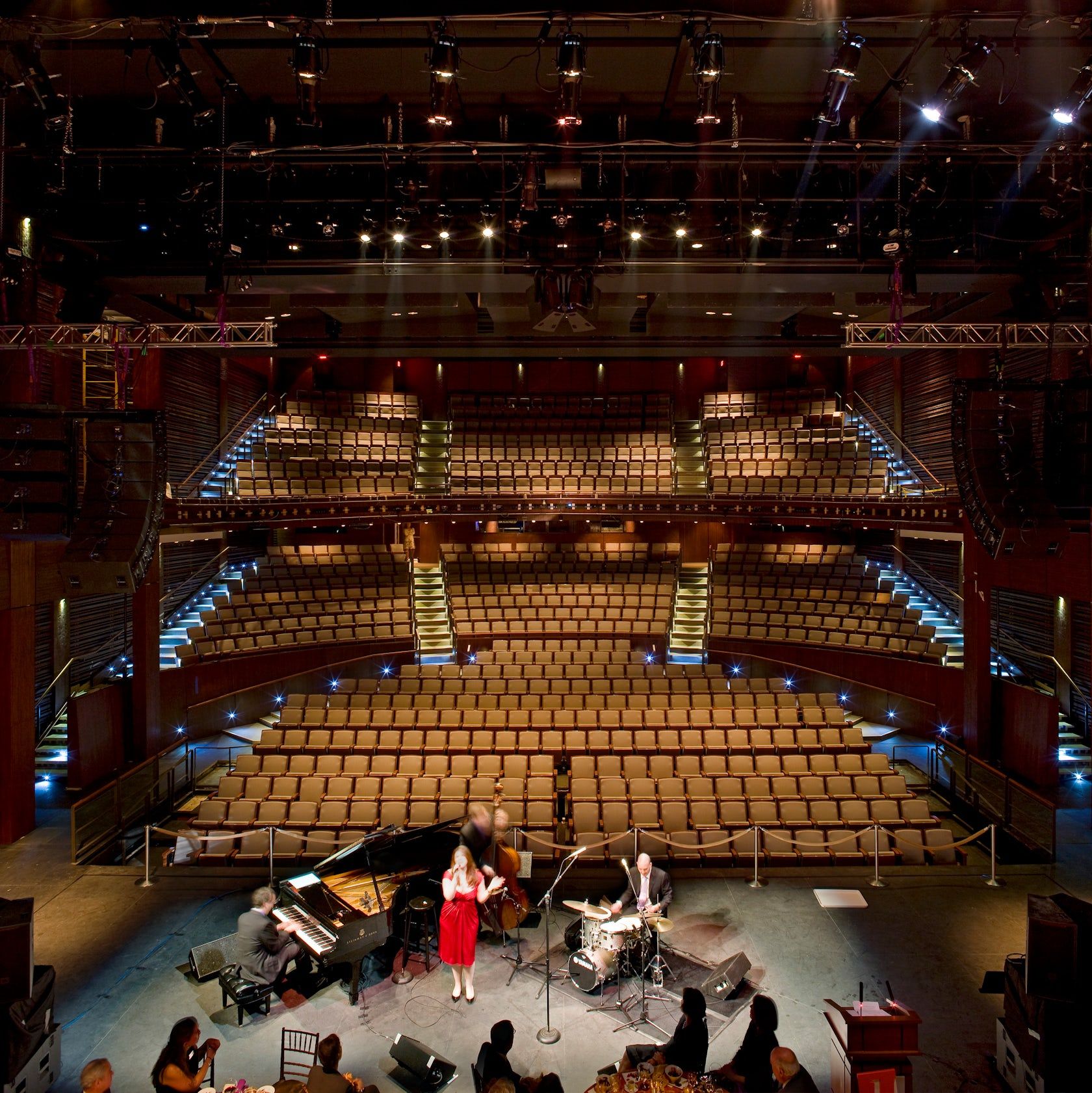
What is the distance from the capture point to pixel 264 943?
13.6ft

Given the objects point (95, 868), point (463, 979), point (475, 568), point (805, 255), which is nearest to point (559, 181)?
point (805, 255)

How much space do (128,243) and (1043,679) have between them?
12.2m

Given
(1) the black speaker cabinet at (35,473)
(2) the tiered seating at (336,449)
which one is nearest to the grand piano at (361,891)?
(1) the black speaker cabinet at (35,473)

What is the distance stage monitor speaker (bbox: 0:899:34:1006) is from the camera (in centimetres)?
365

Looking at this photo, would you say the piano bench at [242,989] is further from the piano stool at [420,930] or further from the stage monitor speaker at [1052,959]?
the stage monitor speaker at [1052,959]

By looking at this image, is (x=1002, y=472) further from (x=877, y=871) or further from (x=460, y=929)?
(x=460, y=929)

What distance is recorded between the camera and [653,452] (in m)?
15.3

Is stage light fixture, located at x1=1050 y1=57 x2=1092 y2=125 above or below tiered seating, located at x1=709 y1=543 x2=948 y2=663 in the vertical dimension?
above

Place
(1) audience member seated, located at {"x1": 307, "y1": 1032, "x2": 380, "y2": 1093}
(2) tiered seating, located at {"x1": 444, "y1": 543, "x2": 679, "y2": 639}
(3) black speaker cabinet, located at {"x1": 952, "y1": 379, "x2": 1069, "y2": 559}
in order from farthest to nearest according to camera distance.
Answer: (2) tiered seating, located at {"x1": 444, "y1": 543, "x2": 679, "y2": 639}, (3) black speaker cabinet, located at {"x1": 952, "y1": 379, "x2": 1069, "y2": 559}, (1) audience member seated, located at {"x1": 307, "y1": 1032, "x2": 380, "y2": 1093}

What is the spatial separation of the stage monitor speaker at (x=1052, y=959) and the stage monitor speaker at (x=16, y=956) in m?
5.18

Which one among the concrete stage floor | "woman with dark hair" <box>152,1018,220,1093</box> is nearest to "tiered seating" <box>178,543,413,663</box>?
the concrete stage floor

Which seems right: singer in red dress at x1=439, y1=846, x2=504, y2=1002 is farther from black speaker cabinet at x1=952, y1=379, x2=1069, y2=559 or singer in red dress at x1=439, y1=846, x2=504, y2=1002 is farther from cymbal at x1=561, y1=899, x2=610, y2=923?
black speaker cabinet at x1=952, y1=379, x2=1069, y2=559

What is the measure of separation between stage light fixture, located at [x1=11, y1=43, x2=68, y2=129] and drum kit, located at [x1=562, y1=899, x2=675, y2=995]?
661cm

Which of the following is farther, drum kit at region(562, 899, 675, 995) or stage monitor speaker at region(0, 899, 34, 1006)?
drum kit at region(562, 899, 675, 995)
